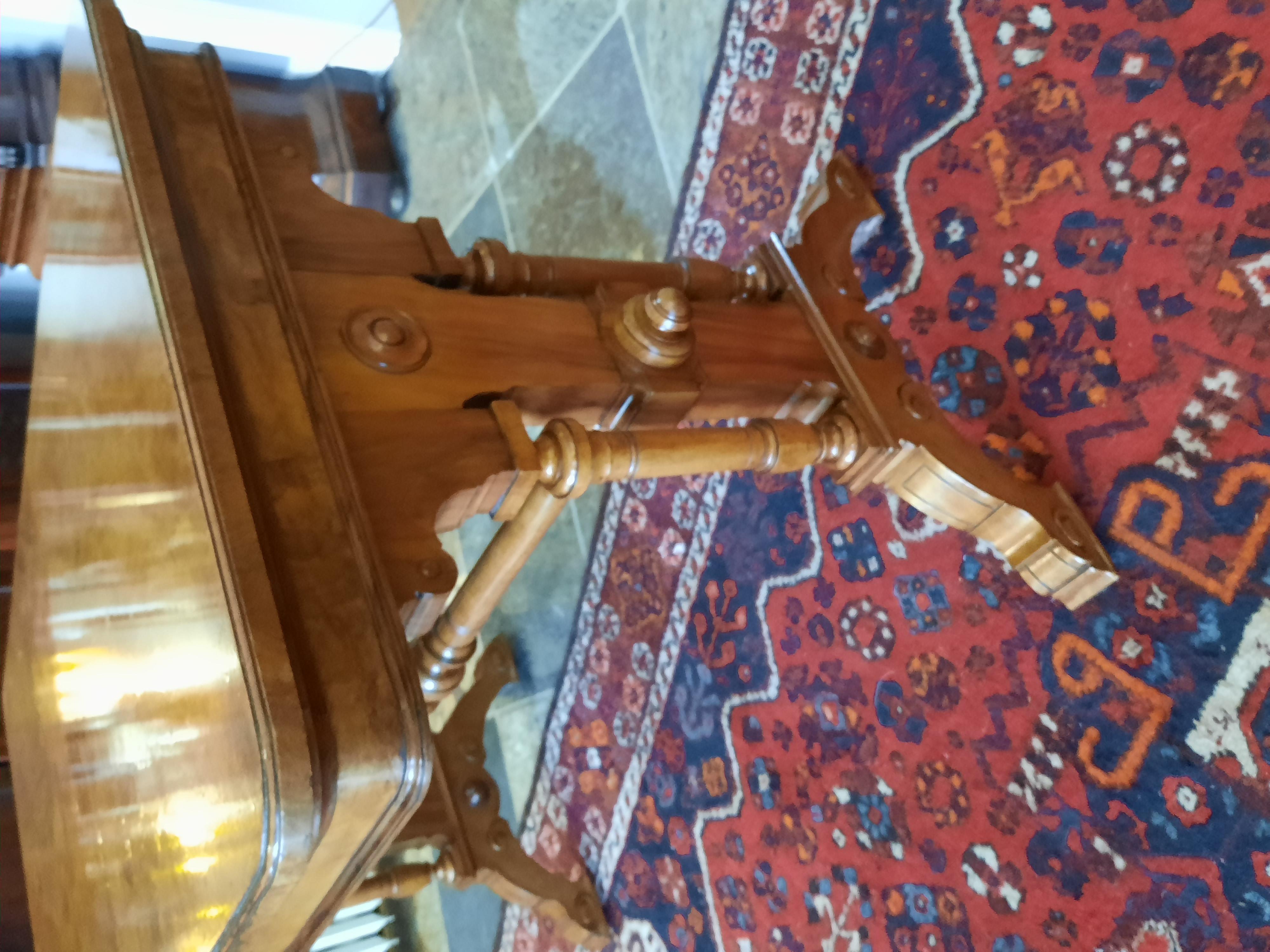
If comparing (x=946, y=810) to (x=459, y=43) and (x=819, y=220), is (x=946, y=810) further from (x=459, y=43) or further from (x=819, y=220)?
(x=459, y=43)

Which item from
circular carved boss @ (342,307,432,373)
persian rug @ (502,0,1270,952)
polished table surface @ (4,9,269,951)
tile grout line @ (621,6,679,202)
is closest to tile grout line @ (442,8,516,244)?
tile grout line @ (621,6,679,202)

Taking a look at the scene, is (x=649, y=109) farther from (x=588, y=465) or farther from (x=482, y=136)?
(x=588, y=465)

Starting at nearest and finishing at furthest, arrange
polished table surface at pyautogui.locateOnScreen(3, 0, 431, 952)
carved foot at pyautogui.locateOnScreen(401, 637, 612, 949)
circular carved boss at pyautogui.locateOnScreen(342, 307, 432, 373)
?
polished table surface at pyautogui.locateOnScreen(3, 0, 431, 952), circular carved boss at pyautogui.locateOnScreen(342, 307, 432, 373), carved foot at pyautogui.locateOnScreen(401, 637, 612, 949)

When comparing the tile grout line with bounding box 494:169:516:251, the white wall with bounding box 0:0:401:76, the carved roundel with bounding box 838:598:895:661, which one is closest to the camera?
the carved roundel with bounding box 838:598:895:661

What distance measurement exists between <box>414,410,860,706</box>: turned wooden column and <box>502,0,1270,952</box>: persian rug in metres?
0.41

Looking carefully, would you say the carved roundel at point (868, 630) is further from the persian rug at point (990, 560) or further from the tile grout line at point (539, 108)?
the tile grout line at point (539, 108)

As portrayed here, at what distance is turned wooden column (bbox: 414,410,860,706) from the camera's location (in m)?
0.82

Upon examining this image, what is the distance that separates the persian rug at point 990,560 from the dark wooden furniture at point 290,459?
14 centimetres

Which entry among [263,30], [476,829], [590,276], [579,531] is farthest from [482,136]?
[476,829]

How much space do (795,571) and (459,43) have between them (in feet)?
5.57

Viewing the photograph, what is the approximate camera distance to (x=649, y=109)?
180 centimetres

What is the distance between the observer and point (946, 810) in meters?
1.25

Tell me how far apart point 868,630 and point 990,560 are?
0.24 metres

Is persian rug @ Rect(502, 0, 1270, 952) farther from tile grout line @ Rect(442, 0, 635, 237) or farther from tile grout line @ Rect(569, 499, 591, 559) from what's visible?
tile grout line @ Rect(442, 0, 635, 237)
